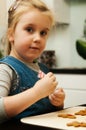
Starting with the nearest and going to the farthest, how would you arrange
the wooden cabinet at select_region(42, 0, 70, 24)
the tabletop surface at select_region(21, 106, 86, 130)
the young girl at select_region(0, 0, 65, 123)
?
the tabletop surface at select_region(21, 106, 86, 130) → the young girl at select_region(0, 0, 65, 123) → the wooden cabinet at select_region(42, 0, 70, 24)

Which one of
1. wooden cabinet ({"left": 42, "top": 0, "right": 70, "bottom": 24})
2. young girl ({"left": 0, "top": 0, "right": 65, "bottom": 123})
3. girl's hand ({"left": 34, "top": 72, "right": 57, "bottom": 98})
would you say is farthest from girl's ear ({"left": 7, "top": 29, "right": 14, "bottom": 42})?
wooden cabinet ({"left": 42, "top": 0, "right": 70, "bottom": 24})

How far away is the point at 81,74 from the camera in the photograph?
169cm

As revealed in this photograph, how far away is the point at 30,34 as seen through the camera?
30.0 inches

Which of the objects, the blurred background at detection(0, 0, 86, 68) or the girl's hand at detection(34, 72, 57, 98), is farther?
the blurred background at detection(0, 0, 86, 68)

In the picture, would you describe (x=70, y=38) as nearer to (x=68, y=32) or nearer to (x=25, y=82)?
(x=68, y=32)

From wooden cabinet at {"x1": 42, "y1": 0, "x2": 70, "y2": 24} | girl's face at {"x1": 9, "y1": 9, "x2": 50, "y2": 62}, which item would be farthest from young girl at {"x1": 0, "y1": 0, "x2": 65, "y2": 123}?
wooden cabinet at {"x1": 42, "y1": 0, "x2": 70, "y2": 24}

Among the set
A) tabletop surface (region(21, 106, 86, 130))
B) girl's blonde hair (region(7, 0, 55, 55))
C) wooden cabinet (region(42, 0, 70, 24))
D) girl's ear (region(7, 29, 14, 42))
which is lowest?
tabletop surface (region(21, 106, 86, 130))

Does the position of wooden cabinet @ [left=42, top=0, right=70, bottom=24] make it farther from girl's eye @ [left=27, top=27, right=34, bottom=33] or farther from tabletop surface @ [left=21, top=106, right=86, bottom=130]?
tabletop surface @ [left=21, top=106, right=86, bottom=130]

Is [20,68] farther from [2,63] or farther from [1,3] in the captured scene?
[1,3]

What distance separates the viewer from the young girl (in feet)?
2.23

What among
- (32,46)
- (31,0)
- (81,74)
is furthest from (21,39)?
(81,74)

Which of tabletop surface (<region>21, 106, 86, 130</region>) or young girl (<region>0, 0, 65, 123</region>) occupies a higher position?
young girl (<region>0, 0, 65, 123</region>)

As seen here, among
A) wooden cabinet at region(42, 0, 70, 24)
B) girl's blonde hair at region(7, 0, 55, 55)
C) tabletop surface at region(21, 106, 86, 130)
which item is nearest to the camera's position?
tabletop surface at region(21, 106, 86, 130)

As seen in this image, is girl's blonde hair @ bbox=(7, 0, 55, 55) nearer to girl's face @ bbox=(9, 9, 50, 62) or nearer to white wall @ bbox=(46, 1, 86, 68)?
girl's face @ bbox=(9, 9, 50, 62)
